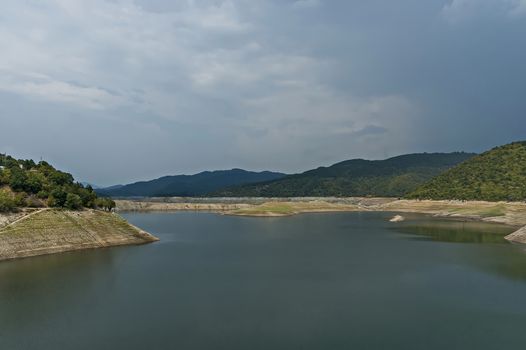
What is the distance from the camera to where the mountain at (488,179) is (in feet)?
497

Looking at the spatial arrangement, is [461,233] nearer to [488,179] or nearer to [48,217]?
[48,217]

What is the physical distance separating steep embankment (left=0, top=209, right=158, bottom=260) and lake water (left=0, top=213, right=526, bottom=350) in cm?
402

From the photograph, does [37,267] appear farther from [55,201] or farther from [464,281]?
[464,281]

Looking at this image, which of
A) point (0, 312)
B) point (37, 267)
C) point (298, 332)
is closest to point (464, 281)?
point (298, 332)

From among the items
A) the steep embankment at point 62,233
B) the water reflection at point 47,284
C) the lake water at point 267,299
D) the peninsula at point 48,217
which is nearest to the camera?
the lake water at point 267,299

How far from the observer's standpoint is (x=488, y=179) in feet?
548

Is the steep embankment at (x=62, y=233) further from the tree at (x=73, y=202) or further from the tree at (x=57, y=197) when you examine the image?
the tree at (x=57, y=197)

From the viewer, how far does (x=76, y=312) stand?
3378 cm

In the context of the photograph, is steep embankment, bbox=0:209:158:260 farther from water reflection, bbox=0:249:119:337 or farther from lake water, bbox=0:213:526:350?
lake water, bbox=0:213:526:350

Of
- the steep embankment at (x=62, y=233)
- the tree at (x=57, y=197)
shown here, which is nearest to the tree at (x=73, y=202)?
the tree at (x=57, y=197)

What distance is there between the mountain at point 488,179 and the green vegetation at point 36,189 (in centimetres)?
13817

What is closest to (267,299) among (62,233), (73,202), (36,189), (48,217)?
(62,233)

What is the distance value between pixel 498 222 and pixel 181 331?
11463 centimetres

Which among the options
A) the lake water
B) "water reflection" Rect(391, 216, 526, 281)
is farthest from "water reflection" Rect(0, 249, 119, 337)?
"water reflection" Rect(391, 216, 526, 281)
